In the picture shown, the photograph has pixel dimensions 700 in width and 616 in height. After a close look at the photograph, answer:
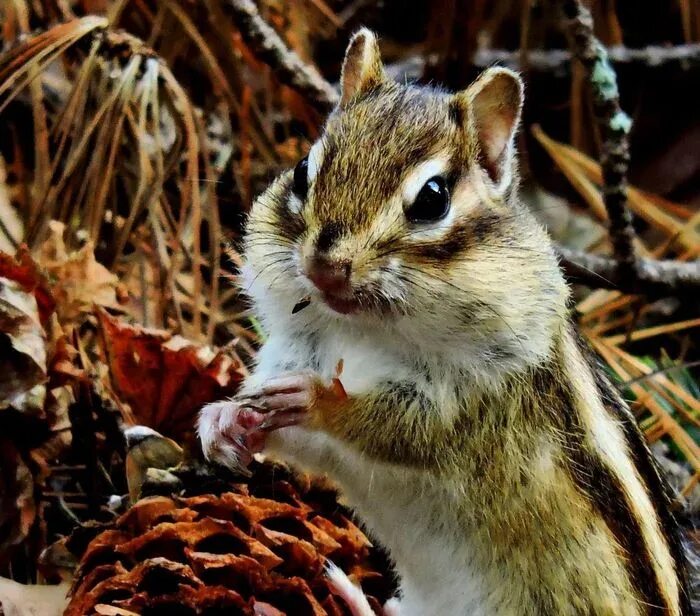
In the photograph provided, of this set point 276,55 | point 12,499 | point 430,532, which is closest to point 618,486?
point 430,532

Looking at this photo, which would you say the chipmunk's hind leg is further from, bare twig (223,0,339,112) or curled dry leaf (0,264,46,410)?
bare twig (223,0,339,112)

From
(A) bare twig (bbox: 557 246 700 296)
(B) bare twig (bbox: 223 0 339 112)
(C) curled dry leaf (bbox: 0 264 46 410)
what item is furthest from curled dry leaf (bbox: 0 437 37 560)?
(A) bare twig (bbox: 557 246 700 296)

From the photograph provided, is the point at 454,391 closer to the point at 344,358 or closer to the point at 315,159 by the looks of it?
the point at 344,358

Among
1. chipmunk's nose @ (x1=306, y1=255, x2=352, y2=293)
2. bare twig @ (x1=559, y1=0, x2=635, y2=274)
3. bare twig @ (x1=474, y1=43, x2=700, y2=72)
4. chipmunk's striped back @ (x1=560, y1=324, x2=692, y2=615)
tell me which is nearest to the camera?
chipmunk's nose @ (x1=306, y1=255, x2=352, y2=293)

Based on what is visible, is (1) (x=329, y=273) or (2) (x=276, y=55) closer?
(1) (x=329, y=273)

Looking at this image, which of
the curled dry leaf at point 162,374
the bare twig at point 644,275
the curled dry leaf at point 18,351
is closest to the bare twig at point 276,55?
the bare twig at point 644,275

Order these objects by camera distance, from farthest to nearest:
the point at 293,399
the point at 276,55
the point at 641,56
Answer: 1. the point at 641,56
2. the point at 276,55
3. the point at 293,399
